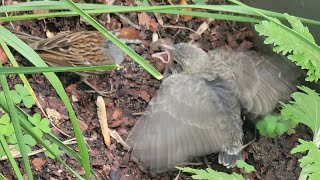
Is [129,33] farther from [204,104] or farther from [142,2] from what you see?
[204,104]

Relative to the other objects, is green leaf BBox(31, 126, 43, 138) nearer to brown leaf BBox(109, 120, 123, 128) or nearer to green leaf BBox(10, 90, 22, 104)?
green leaf BBox(10, 90, 22, 104)

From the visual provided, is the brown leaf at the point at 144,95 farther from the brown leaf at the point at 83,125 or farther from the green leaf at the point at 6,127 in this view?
the green leaf at the point at 6,127

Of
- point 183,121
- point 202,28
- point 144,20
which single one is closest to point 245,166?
point 183,121

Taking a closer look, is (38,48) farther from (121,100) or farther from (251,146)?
(251,146)

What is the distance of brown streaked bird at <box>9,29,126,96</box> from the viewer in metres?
3.37

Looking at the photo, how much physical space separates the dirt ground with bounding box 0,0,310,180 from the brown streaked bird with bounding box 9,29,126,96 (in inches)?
4.0

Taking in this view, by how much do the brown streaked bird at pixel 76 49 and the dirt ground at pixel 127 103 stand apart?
10 cm

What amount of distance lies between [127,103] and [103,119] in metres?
0.20

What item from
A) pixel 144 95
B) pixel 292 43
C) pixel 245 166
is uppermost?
pixel 292 43

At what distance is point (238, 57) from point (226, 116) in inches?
13.2

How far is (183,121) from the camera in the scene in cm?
310

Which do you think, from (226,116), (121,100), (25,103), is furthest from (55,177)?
(226,116)

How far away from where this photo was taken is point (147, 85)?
3.76 metres

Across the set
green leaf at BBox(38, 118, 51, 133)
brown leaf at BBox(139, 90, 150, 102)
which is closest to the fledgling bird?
brown leaf at BBox(139, 90, 150, 102)
